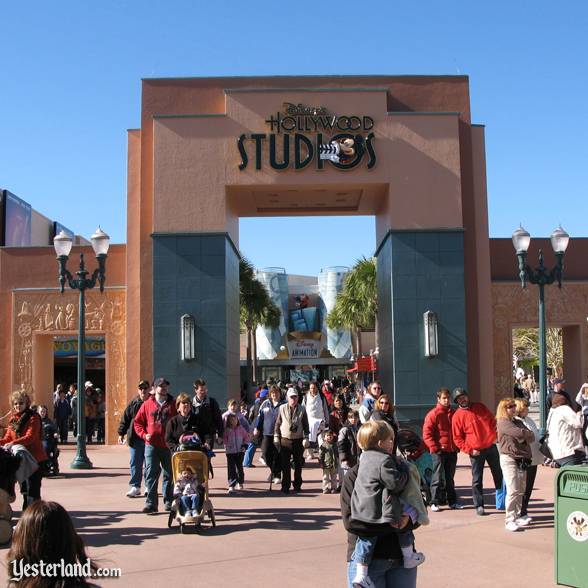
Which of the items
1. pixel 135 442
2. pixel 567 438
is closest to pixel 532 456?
pixel 567 438

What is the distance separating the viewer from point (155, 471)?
37.1ft

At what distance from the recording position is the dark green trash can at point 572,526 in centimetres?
666

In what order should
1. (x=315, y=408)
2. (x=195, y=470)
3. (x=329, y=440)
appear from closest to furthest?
(x=195, y=470), (x=329, y=440), (x=315, y=408)

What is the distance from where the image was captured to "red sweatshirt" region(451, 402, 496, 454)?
36.0ft

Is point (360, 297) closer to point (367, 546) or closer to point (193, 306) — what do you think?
point (193, 306)

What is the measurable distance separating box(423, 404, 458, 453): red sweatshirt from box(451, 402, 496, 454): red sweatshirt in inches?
9.7

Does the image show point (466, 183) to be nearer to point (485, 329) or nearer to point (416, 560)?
point (485, 329)

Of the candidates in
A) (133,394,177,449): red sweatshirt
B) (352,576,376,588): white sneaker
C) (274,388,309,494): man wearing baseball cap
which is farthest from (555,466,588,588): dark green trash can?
(274,388,309,494): man wearing baseball cap

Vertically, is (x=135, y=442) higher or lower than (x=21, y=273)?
lower

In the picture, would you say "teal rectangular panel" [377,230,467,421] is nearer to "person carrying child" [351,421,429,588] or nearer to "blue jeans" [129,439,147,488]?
"blue jeans" [129,439,147,488]

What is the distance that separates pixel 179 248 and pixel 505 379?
9.55 metres

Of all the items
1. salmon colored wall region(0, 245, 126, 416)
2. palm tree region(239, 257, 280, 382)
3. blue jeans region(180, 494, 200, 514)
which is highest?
palm tree region(239, 257, 280, 382)

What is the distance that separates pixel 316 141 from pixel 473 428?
1133 centimetres

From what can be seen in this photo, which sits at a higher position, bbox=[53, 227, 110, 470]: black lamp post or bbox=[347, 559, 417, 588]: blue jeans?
bbox=[53, 227, 110, 470]: black lamp post
